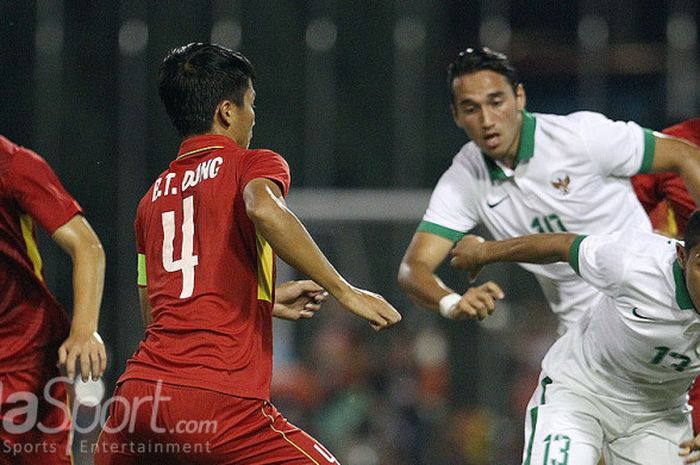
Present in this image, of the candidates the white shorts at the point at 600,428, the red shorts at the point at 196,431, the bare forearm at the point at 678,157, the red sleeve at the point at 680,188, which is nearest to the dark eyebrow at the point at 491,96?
the bare forearm at the point at 678,157

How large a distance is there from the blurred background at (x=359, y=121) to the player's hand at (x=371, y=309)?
19.3 ft

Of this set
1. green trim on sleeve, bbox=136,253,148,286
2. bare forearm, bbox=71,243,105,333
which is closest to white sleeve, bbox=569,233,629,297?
green trim on sleeve, bbox=136,253,148,286

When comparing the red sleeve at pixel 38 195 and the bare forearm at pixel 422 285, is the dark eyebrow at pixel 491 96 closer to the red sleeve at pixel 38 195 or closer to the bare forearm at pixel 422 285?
the bare forearm at pixel 422 285

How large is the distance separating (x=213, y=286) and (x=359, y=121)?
23.7 feet

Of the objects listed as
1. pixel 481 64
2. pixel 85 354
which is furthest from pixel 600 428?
pixel 85 354

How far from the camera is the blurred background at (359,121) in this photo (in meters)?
9.80

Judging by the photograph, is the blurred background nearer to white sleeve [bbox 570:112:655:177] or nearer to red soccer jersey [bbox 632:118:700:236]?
red soccer jersey [bbox 632:118:700:236]

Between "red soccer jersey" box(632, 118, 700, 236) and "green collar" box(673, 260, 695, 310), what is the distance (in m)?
1.40

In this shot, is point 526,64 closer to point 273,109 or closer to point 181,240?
point 273,109

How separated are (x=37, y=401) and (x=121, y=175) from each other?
20.6ft

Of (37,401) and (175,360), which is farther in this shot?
(37,401)

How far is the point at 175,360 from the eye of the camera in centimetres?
366

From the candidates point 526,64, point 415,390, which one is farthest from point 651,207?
point 526,64

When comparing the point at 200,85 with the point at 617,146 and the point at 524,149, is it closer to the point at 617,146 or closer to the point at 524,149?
the point at 524,149
